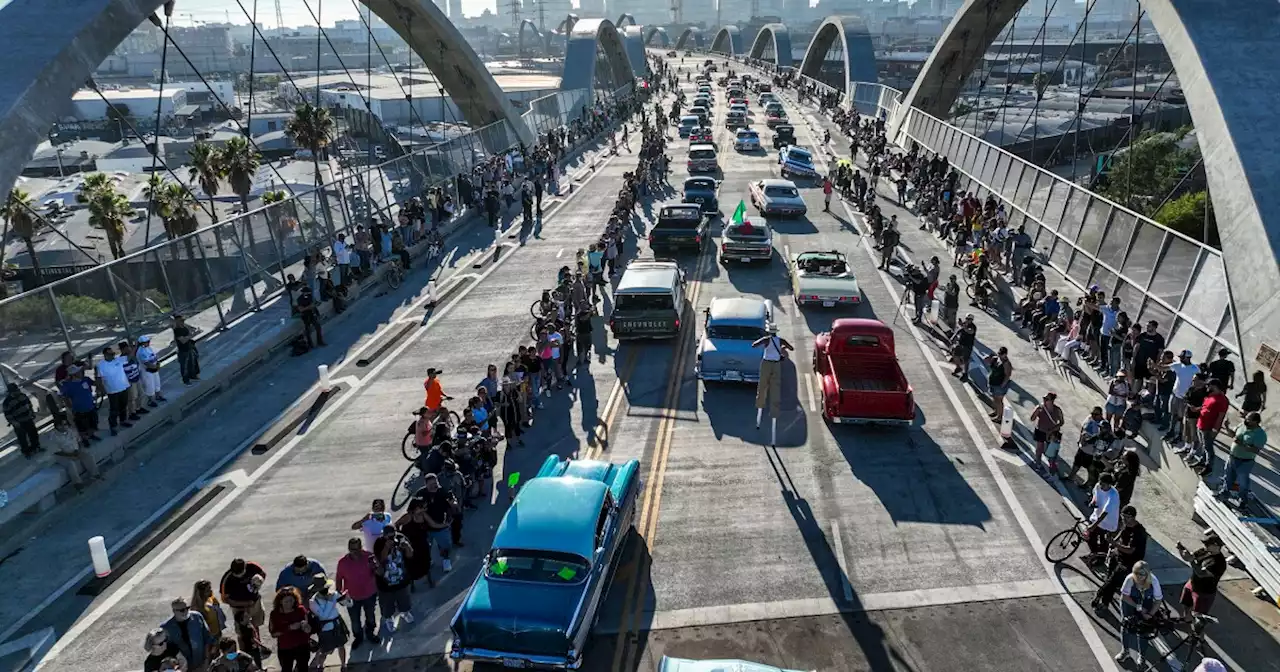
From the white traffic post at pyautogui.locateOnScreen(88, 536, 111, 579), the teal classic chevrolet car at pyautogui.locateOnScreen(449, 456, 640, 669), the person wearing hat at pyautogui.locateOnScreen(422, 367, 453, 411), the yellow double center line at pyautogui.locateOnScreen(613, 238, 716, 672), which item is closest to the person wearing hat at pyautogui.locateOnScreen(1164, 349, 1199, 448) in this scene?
the yellow double center line at pyautogui.locateOnScreen(613, 238, 716, 672)

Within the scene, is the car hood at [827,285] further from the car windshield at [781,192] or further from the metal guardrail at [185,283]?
the metal guardrail at [185,283]

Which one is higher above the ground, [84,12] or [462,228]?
[84,12]

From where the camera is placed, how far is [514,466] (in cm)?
1430

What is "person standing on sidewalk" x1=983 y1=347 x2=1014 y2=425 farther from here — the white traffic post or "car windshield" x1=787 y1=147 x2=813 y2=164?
"car windshield" x1=787 y1=147 x2=813 y2=164

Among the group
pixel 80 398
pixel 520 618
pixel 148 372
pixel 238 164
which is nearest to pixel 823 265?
pixel 520 618

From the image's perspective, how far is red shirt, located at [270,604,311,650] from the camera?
863 centimetres

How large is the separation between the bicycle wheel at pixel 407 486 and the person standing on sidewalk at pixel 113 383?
17.6 feet

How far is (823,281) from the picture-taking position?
22.2 metres

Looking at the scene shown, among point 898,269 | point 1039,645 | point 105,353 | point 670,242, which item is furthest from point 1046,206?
point 105,353

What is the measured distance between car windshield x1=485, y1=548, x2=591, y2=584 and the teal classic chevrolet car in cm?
1

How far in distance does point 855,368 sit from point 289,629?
11444 mm

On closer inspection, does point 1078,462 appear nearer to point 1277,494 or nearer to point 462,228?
point 1277,494

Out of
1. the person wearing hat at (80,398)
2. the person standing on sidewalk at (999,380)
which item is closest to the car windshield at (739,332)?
the person standing on sidewalk at (999,380)

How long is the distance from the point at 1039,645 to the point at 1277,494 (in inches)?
225
